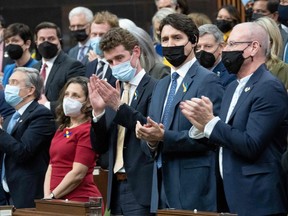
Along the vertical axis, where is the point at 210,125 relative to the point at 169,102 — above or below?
below

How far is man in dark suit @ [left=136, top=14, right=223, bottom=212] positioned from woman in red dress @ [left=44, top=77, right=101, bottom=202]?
1.11 m

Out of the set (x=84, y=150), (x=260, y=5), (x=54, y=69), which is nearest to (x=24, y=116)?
(x=84, y=150)

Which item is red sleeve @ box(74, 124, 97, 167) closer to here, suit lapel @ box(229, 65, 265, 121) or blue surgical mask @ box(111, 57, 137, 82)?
blue surgical mask @ box(111, 57, 137, 82)

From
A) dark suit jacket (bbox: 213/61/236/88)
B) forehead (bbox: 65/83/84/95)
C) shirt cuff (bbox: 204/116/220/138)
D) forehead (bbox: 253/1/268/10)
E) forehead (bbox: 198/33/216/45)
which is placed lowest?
shirt cuff (bbox: 204/116/220/138)

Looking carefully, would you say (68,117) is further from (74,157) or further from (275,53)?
(275,53)

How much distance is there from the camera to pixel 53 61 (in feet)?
36.1

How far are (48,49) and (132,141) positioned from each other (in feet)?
9.96

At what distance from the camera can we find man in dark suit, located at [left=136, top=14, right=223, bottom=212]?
7.61 metres

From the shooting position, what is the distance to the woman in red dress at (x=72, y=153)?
29.1ft

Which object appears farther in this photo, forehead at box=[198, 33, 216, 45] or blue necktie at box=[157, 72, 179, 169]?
forehead at box=[198, 33, 216, 45]

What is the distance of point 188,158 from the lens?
25.2 ft

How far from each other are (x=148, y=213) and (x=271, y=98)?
62.2 inches

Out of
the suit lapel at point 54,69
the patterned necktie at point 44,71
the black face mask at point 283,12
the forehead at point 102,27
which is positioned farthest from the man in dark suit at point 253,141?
the forehead at point 102,27

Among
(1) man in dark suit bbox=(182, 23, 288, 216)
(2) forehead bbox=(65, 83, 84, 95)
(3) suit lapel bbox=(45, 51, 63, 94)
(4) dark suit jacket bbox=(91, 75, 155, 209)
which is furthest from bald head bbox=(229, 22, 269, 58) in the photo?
(3) suit lapel bbox=(45, 51, 63, 94)
